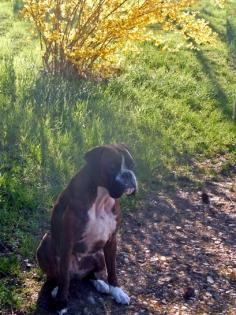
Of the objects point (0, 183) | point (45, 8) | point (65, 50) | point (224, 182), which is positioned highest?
point (45, 8)

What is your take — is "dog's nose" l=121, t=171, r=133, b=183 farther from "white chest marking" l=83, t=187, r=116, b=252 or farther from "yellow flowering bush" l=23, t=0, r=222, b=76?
"yellow flowering bush" l=23, t=0, r=222, b=76

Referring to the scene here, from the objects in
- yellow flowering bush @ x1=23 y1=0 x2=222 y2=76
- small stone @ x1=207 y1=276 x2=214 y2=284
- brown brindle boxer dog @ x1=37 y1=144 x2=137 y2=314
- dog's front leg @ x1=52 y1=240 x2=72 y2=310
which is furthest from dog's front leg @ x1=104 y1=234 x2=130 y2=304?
yellow flowering bush @ x1=23 y1=0 x2=222 y2=76

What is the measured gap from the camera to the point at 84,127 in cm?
734

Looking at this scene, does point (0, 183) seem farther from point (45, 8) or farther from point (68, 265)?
point (45, 8)

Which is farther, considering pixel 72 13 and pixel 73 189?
pixel 72 13

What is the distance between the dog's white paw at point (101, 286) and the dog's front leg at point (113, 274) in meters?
0.04

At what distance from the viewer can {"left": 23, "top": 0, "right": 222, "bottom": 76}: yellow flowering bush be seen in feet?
26.8

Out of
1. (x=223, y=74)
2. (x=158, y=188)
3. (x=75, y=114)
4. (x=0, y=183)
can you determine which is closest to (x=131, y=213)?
(x=158, y=188)

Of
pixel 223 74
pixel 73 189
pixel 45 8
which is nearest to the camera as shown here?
pixel 73 189

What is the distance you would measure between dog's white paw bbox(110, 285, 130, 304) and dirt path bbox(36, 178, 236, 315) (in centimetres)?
4

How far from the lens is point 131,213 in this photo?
20.2 feet

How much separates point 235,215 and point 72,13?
140 inches

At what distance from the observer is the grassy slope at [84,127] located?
217 inches

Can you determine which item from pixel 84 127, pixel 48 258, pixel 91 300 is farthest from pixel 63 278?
pixel 84 127
